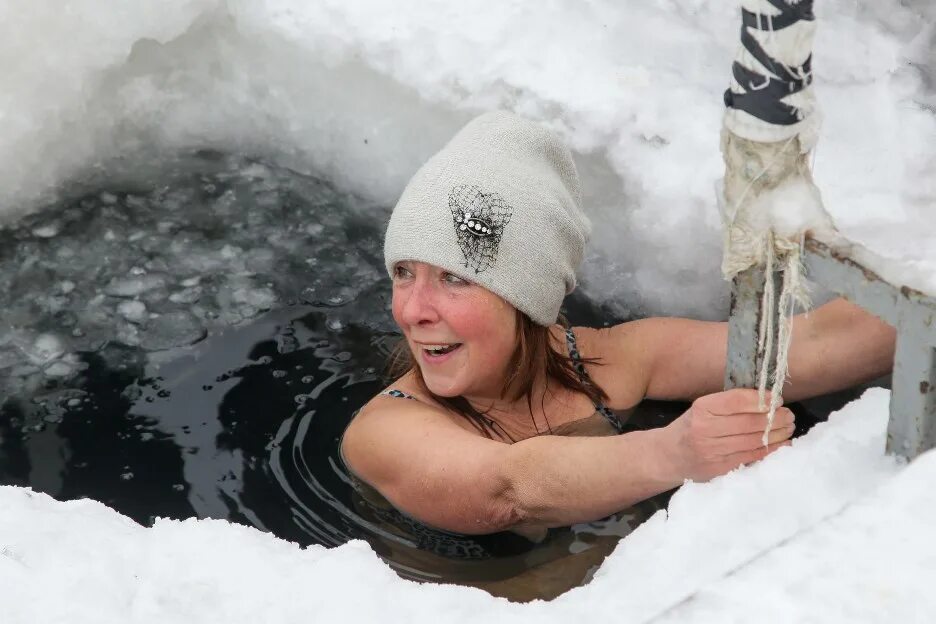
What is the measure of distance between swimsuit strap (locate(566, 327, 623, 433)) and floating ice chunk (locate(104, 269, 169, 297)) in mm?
1439

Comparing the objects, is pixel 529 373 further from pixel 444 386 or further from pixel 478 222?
pixel 478 222

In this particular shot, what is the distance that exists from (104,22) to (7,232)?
789 mm

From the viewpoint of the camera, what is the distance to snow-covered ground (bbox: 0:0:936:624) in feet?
6.00

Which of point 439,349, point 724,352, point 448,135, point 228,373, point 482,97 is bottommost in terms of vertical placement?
point 228,373

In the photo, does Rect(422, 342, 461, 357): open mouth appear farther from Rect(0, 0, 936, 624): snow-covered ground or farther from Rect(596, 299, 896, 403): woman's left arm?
Rect(0, 0, 936, 624): snow-covered ground

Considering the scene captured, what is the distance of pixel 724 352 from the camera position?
3.10 m

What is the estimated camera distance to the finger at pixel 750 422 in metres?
2.20

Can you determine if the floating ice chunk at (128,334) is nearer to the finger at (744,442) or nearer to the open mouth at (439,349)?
the open mouth at (439,349)

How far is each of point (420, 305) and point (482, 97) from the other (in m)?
1.18

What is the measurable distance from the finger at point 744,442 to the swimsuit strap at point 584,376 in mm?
967

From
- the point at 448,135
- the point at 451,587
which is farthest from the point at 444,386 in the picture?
the point at 448,135

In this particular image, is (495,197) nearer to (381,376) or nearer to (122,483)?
(381,376)

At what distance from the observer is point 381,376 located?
11.7 ft

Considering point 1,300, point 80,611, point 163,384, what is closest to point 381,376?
point 163,384
